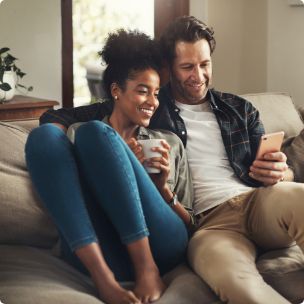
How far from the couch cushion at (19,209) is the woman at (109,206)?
10cm

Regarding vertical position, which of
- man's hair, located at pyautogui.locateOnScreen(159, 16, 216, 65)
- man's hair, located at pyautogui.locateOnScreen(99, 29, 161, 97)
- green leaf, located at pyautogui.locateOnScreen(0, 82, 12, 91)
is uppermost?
man's hair, located at pyautogui.locateOnScreen(159, 16, 216, 65)

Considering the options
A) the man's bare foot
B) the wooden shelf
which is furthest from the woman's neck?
the wooden shelf

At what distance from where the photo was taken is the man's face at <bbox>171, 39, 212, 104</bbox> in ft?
5.01

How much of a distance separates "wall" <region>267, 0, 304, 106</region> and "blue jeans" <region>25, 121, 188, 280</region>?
63.8 inches

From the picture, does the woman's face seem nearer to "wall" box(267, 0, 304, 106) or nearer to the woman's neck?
the woman's neck

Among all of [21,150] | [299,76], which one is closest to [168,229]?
[21,150]

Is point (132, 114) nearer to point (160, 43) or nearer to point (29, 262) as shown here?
point (160, 43)

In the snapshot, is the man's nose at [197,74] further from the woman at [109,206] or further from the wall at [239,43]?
the wall at [239,43]

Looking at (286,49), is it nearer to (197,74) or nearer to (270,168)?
(197,74)

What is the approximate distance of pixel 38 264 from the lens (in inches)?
49.1

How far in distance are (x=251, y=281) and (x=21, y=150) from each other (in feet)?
2.19

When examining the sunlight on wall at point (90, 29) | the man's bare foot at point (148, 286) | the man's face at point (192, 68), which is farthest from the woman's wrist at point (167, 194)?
the sunlight on wall at point (90, 29)

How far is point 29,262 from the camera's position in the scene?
4.10ft

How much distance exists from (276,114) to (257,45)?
→ 795 millimetres
